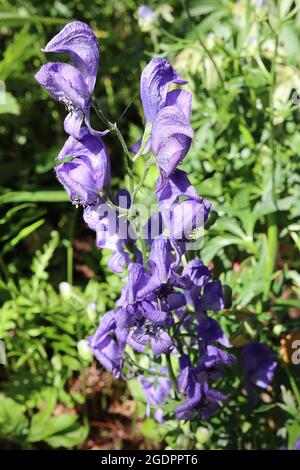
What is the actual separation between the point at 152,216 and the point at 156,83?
271 mm

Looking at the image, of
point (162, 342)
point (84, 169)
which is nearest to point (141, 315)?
point (162, 342)

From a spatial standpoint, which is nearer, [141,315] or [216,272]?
[141,315]

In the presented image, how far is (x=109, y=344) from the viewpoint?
1.38 m

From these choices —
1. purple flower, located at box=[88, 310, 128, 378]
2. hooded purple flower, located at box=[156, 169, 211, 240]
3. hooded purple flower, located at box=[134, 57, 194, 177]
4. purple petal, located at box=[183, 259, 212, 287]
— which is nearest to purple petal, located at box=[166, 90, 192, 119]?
hooded purple flower, located at box=[134, 57, 194, 177]

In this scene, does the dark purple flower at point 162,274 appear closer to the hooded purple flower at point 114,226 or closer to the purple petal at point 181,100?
the hooded purple flower at point 114,226

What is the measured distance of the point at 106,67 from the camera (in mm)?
2695

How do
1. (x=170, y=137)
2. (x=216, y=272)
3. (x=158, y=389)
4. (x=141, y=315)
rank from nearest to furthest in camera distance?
(x=170, y=137) → (x=141, y=315) → (x=158, y=389) → (x=216, y=272)

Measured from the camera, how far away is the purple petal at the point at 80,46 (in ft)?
3.51

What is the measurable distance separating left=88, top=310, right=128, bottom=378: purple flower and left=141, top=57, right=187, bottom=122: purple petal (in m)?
0.44

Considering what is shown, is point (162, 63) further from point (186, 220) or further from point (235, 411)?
point (235, 411)

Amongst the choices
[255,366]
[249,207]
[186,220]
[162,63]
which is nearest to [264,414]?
[255,366]

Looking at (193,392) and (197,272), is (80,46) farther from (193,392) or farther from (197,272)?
(193,392)

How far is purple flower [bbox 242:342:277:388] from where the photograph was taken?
5.03 ft

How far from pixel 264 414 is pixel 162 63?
999 mm
